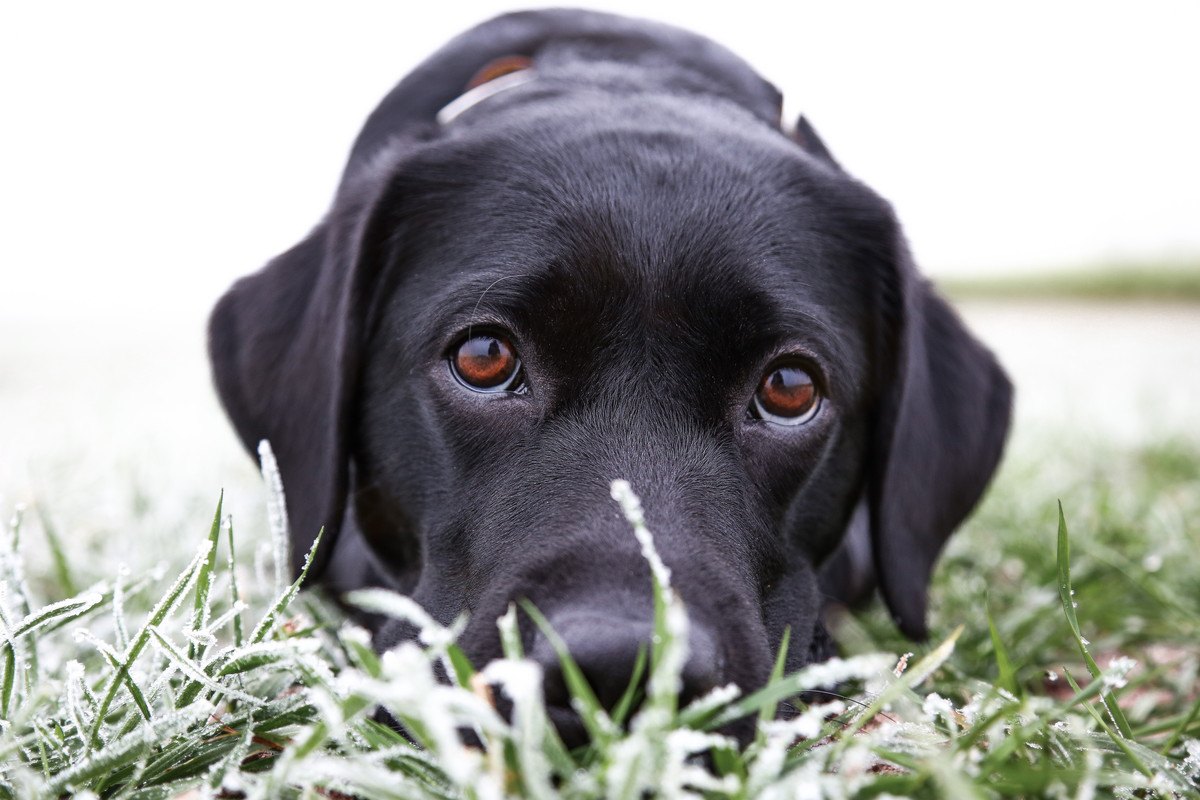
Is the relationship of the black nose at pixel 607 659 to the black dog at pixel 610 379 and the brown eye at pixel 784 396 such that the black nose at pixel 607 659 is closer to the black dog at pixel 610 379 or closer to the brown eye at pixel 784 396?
the black dog at pixel 610 379

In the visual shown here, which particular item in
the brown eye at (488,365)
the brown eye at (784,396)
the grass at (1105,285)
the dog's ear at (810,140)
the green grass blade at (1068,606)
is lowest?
the grass at (1105,285)

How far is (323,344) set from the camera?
2396 millimetres

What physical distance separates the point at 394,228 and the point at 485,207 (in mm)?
287

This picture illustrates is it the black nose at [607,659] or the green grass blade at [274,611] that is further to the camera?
the green grass blade at [274,611]

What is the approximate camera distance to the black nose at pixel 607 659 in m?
1.37

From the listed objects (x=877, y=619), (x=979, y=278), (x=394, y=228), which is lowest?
(x=979, y=278)

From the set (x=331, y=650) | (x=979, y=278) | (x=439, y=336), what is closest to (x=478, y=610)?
(x=331, y=650)

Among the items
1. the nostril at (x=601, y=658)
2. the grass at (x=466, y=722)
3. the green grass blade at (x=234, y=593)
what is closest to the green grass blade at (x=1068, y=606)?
the grass at (x=466, y=722)

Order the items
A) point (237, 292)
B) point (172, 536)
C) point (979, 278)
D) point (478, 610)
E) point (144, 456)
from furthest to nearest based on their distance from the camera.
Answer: point (979, 278), point (144, 456), point (172, 536), point (237, 292), point (478, 610)

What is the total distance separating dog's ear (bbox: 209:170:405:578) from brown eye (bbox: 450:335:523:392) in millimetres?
357

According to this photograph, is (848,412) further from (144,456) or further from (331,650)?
(144,456)

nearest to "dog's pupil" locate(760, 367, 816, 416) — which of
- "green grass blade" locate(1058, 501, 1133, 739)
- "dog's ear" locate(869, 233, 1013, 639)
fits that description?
"dog's ear" locate(869, 233, 1013, 639)

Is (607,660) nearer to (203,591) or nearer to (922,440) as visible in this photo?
(203,591)

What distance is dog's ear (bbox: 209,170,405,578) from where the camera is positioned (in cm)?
234
